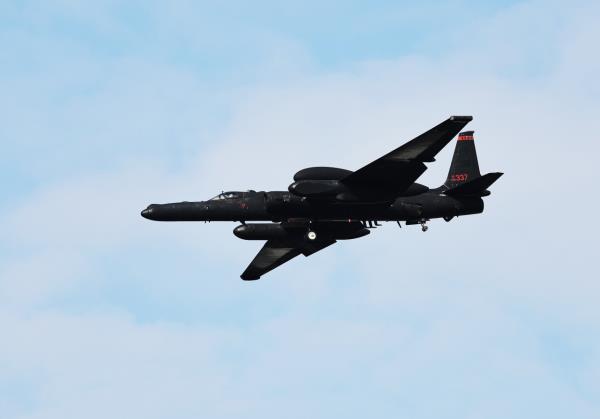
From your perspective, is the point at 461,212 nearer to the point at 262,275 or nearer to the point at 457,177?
the point at 457,177

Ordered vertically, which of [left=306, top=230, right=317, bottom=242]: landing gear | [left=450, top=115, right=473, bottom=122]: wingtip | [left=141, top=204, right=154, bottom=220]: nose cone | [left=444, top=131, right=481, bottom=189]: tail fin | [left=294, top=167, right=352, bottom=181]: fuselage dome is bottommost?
[left=306, top=230, right=317, bottom=242]: landing gear

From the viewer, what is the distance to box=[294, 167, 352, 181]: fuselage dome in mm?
50719

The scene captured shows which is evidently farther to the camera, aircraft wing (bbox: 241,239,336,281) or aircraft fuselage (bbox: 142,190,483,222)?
aircraft wing (bbox: 241,239,336,281)

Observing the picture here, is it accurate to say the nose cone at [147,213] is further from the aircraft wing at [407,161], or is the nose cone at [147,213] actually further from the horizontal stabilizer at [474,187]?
the horizontal stabilizer at [474,187]

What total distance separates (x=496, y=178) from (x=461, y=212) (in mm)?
2797

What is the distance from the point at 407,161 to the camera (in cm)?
5050

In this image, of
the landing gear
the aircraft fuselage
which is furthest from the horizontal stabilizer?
the landing gear

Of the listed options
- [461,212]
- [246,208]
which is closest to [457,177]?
[461,212]

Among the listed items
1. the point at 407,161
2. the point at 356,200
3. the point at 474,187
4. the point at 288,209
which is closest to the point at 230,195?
the point at 288,209

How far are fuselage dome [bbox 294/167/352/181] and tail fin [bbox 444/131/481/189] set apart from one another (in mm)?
7807

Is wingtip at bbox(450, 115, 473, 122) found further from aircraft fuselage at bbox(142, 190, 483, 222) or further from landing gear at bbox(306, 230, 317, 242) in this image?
landing gear at bbox(306, 230, 317, 242)

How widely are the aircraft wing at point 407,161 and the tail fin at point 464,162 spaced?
243 inches

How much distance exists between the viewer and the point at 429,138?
162 feet

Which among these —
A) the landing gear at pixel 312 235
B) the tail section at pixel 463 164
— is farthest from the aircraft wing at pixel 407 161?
the tail section at pixel 463 164
